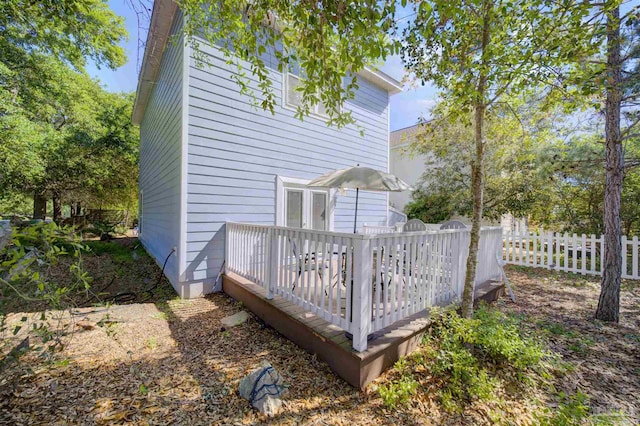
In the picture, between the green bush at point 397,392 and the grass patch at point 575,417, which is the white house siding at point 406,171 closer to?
the grass patch at point 575,417

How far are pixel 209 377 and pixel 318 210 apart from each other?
4.52 m

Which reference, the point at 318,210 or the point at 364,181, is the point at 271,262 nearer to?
the point at 364,181

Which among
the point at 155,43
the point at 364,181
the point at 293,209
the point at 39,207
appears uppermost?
the point at 155,43

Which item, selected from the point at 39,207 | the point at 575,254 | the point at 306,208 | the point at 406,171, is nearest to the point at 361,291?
the point at 306,208

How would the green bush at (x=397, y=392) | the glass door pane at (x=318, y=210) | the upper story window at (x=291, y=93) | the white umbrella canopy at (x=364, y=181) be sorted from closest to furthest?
the green bush at (x=397, y=392), the white umbrella canopy at (x=364, y=181), the upper story window at (x=291, y=93), the glass door pane at (x=318, y=210)

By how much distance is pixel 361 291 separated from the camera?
2.54 metres

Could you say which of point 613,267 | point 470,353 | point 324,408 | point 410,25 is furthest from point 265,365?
point 613,267

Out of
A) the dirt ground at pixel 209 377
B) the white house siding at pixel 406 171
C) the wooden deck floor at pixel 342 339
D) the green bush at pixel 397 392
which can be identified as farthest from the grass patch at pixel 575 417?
the white house siding at pixel 406 171

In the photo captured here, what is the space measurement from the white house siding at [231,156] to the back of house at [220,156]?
0.02 metres

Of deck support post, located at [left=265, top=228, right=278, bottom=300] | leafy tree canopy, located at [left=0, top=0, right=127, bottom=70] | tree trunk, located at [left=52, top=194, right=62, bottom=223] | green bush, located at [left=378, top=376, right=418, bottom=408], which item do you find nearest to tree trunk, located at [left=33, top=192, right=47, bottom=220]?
tree trunk, located at [left=52, top=194, right=62, bottom=223]

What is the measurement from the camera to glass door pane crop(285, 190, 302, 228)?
6.18 metres

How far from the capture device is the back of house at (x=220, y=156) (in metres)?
4.85

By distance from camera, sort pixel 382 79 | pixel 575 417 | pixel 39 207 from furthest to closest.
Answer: pixel 39 207, pixel 382 79, pixel 575 417

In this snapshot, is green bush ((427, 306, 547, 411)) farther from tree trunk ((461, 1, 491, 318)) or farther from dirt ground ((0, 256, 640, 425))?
tree trunk ((461, 1, 491, 318))
